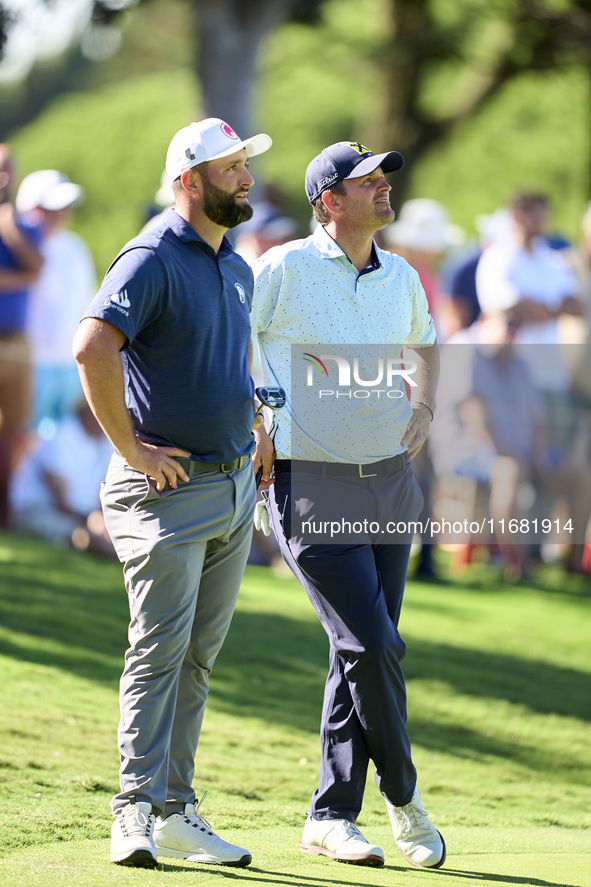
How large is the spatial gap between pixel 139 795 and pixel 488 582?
6.67m

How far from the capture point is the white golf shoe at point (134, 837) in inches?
143

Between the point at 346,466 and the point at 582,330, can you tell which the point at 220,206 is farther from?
the point at 582,330

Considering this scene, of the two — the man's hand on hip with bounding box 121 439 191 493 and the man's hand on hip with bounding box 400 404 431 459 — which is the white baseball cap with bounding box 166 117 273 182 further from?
the man's hand on hip with bounding box 400 404 431 459

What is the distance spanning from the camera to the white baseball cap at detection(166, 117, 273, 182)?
3896 mm

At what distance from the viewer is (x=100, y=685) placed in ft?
19.8

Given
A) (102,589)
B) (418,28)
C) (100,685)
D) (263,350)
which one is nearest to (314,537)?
(263,350)

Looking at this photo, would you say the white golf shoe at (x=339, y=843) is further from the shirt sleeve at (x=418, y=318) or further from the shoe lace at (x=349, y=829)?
the shirt sleeve at (x=418, y=318)

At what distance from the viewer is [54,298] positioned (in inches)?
392

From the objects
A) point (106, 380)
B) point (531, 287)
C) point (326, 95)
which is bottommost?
point (106, 380)

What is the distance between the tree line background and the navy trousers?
455 cm

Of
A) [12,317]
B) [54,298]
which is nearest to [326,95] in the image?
[54,298]

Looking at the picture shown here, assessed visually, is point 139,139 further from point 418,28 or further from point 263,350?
point 263,350

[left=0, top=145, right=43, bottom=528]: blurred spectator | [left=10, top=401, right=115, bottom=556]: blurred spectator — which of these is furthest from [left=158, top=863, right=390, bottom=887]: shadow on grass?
[left=0, top=145, right=43, bottom=528]: blurred spectator

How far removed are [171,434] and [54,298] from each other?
641cm
